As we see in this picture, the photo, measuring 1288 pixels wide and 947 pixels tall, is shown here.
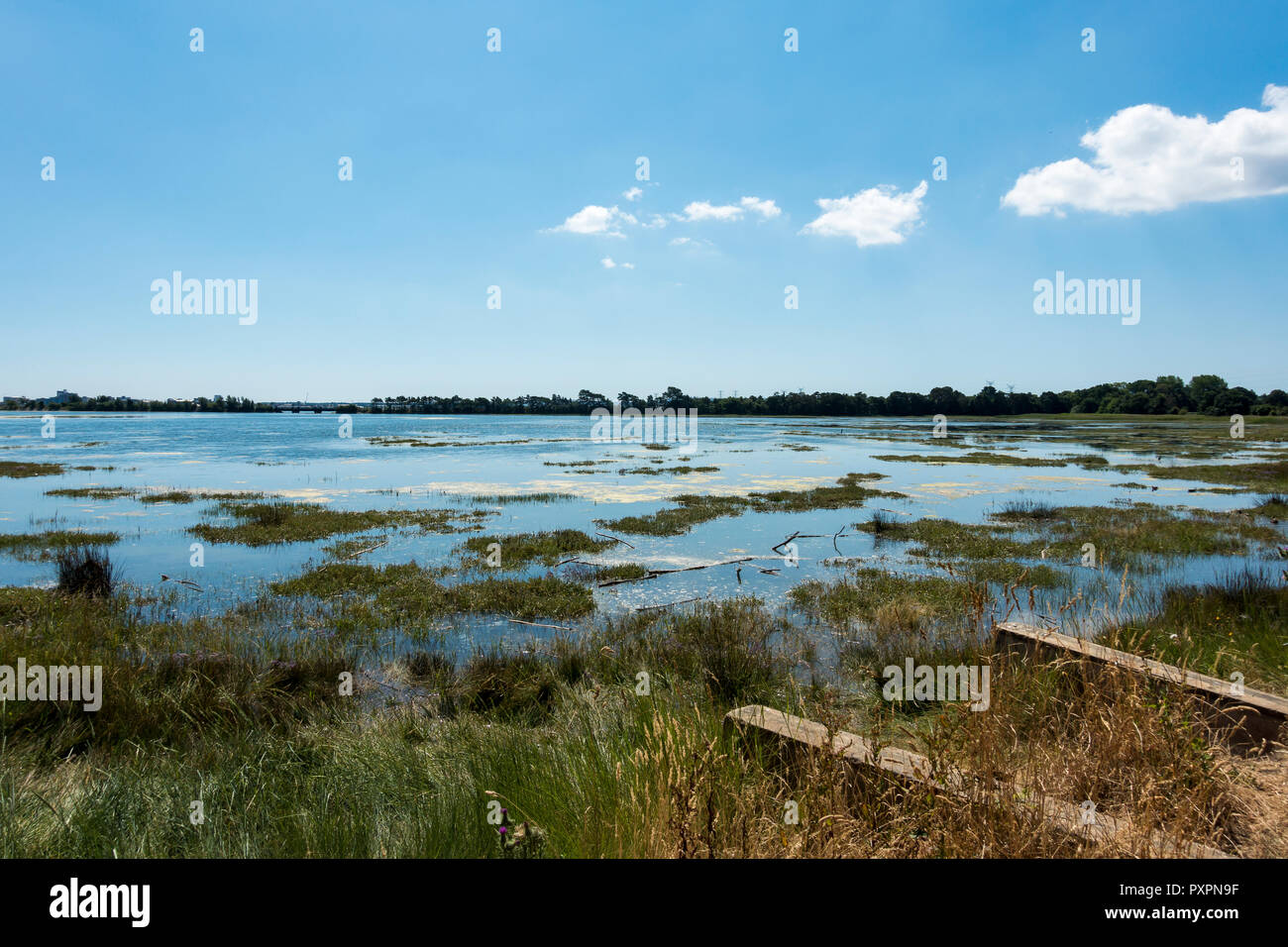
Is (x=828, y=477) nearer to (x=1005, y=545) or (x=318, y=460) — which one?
(x=1005, y=545)

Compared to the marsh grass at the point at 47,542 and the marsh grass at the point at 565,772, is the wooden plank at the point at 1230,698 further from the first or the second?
the marsh grass at the point at 47,542

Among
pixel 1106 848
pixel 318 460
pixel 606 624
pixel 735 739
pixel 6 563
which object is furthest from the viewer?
pixel 318 460

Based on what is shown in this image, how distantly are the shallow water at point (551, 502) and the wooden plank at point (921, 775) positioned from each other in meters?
7.50

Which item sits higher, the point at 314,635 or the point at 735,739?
the point at 735,739

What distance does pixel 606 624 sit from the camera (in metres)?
10.7

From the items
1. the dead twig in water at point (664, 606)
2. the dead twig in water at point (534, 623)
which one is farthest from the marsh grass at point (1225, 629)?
the dead twig in water at point (534, 623)

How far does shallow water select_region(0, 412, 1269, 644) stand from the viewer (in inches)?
560

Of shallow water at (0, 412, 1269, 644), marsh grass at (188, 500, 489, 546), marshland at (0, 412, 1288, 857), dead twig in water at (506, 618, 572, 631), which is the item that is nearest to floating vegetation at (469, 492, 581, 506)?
marshland at (0, 412, 1288, 857)

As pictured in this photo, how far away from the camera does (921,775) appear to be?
3.33m

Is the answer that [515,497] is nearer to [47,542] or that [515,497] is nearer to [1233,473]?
[47,542]
